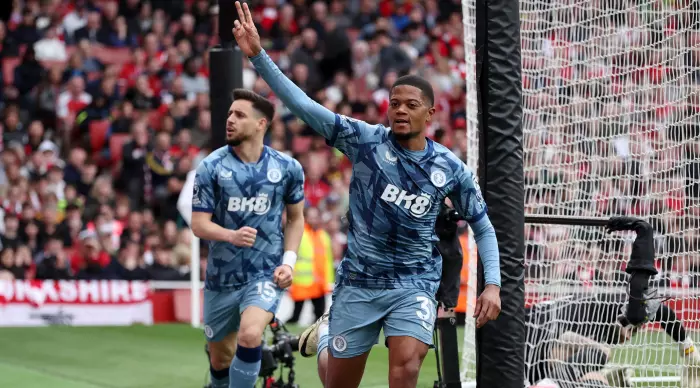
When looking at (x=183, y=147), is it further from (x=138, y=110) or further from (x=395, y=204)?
(x=395, y=204)

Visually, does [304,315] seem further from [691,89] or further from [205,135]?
[691,89]

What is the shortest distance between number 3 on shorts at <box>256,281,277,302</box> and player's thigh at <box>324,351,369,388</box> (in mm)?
1598

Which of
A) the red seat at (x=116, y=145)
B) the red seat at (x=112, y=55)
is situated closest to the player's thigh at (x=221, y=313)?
the red seat at (x=116, y=145)

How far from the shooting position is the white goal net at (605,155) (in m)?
8.95

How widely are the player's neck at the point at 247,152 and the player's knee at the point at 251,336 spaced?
123 centimetres

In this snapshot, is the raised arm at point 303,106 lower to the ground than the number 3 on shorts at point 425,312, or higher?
higher

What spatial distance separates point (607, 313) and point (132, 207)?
386 inches

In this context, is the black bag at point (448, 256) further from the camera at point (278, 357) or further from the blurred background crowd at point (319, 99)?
the blurred background crowd at point (319, 99)

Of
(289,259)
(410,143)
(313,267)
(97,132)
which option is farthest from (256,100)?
(97,132)

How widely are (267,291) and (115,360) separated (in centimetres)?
463

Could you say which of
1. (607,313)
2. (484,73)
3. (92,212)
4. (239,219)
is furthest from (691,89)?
(92,212)

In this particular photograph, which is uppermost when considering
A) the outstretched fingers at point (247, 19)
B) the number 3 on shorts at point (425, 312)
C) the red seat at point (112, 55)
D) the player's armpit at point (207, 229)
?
the red seat at point (112, 55)

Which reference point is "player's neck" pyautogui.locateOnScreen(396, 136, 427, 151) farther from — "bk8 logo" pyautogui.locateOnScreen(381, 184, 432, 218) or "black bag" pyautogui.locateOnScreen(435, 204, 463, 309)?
"black bag" pyautogui.locateOnScreen(435, 204, 463, 309)

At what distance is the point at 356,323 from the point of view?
6.12 meters
